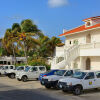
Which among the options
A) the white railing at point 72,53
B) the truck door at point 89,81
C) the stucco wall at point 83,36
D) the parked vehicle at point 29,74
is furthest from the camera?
the stucco wall at point 83,36

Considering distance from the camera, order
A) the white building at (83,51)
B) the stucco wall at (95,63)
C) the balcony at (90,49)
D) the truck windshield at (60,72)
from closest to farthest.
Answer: the truck windshield at (60,72)
the balcony at (90,49)
the white building at (83,51)
the stucco wall at (95,63)

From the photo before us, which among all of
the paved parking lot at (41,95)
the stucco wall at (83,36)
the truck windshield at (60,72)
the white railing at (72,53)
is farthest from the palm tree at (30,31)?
the paved parking lot at (41,95)

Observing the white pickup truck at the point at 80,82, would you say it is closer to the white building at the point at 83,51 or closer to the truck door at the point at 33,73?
the white building at the point at 83,51

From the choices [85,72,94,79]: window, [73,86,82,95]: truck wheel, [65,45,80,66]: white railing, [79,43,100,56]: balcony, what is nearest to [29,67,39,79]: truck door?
[65,45,80,66]: white railing

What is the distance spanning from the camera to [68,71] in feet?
54.4

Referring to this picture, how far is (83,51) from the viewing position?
23.7 meters

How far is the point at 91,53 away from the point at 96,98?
1070 centimetres

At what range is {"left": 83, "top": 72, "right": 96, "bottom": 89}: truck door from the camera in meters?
13.7

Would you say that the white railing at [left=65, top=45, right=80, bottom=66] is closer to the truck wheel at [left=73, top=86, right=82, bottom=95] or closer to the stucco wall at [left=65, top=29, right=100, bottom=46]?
the stucco wall at [left=65, top=29, right=100, bottom=46]

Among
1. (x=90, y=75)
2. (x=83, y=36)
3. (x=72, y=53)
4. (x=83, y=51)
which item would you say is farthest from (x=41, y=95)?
(x=83, y=36)

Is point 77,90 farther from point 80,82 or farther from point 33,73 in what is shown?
point 33,73

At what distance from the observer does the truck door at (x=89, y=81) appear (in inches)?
539

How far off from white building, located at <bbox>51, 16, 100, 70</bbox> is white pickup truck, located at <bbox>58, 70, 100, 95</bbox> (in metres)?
8.00

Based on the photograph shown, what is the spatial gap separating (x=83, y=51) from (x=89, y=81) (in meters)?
10.1
